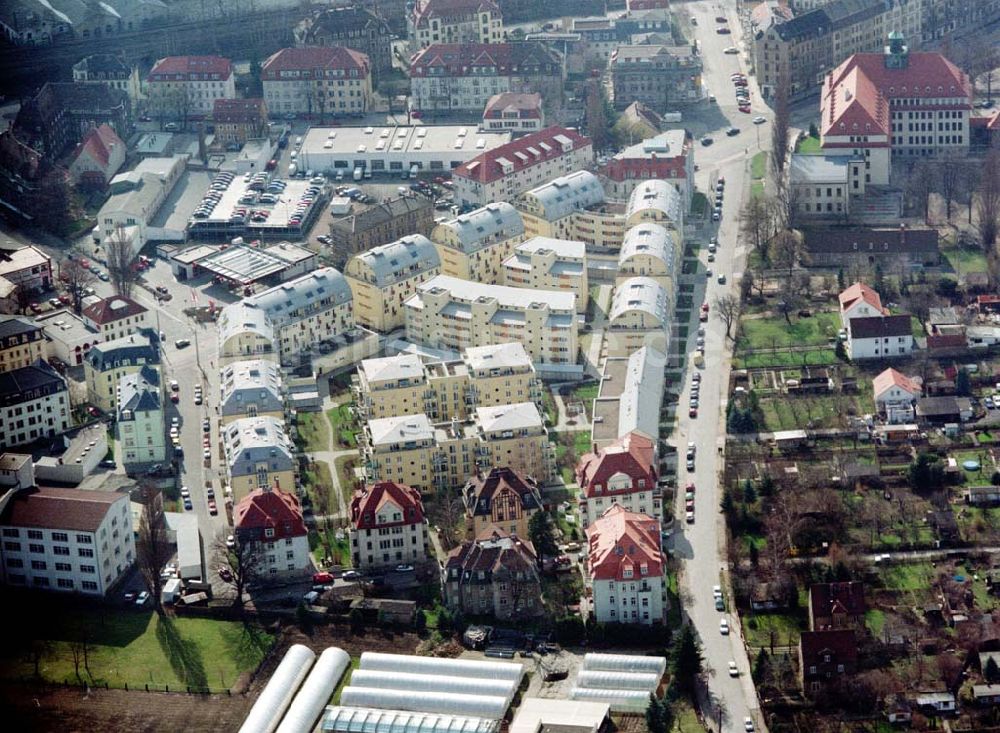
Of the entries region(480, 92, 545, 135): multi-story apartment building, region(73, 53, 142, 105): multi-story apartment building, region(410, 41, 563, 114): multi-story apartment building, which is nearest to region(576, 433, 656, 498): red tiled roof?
region(480, 92, 545, 135): multi-story apartment building

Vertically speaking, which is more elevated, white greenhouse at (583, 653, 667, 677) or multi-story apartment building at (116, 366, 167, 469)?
multi-story apartment building at (116, 366, 167, 469)

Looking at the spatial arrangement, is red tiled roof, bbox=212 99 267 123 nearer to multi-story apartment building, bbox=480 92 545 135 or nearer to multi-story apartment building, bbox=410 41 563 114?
multi-story apartment building, bbox=410 41 563 114

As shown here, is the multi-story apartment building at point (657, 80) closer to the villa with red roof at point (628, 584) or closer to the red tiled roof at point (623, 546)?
the red tiled roof at point (623, 546)

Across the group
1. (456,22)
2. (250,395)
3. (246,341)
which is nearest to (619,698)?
(250,395)

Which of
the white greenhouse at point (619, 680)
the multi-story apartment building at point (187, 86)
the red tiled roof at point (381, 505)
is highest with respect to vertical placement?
the multi-story apartment building at point (187, 86)

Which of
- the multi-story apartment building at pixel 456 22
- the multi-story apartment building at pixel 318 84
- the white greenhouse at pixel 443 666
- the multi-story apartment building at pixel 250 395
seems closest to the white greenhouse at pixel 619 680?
the white greenhouse at pixel 443 666

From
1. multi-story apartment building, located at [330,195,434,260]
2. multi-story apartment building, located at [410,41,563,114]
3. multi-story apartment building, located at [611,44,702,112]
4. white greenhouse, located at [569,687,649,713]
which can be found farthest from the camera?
multi-story apartment building, located at [611,44,702,112]

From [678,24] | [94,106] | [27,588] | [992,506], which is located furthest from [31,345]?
[678,24]
